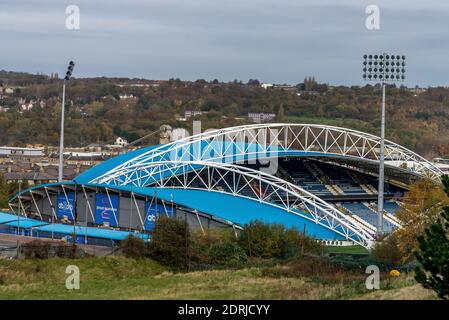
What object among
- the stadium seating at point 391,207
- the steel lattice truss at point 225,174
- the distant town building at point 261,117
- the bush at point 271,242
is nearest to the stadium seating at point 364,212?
the stadium seating at point 391,207

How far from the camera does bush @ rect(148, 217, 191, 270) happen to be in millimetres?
30328

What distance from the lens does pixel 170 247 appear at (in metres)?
30.4

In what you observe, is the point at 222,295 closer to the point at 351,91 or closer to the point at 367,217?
the point at 367,217

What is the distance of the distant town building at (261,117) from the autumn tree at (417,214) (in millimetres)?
75158

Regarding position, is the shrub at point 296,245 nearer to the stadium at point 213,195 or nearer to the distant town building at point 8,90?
the stadium at point 213,195

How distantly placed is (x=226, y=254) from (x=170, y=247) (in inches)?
100

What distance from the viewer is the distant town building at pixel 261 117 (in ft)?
382

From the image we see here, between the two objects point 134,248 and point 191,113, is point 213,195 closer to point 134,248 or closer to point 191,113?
point 134,248


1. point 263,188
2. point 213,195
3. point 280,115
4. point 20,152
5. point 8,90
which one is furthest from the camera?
point 8,90

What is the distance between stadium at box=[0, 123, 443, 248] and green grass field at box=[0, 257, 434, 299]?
24.5 feet

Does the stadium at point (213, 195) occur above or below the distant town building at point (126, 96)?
below

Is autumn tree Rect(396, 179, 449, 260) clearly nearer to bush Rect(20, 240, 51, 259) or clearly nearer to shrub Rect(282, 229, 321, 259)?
shrub Rect(282, 229, 321, 259)

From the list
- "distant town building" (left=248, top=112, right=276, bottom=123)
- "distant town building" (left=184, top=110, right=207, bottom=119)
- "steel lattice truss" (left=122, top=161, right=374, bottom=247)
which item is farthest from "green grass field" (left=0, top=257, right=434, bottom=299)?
"distant town building" (left=184, top=110, right=207, bottom=119)

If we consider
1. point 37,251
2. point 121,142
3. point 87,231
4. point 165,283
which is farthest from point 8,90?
point 165,283
